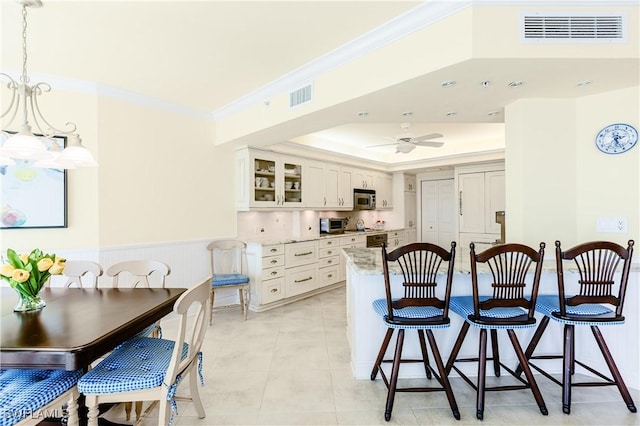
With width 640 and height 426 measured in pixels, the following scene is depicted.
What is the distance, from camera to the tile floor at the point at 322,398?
6.61 feet

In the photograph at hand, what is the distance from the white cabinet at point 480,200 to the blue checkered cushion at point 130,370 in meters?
5.57

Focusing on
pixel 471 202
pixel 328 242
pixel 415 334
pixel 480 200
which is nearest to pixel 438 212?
pixel 471 202

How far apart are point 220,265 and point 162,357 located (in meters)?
2.63

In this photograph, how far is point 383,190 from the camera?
272 inches

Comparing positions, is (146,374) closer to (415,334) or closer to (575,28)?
(415,334)

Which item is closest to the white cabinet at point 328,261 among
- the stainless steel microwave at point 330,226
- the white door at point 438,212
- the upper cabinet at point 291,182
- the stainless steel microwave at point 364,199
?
the stainless steel microwave at point 330,226

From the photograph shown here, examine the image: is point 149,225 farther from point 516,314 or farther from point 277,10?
point 516,314

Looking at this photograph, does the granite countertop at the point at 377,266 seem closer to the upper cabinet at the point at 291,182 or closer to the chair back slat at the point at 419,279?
the chair back slat at the point at 419,279

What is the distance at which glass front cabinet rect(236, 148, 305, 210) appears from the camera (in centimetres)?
436

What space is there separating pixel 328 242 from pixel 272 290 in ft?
4.34

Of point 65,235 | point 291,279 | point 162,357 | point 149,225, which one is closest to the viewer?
point 162,357

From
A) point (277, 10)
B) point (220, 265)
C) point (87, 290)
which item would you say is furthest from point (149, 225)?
point (277, 10)

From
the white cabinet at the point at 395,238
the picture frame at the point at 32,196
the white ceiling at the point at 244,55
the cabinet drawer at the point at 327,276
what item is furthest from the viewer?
the white cabinet at the point at 395,238

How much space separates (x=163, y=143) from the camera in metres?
3.81
